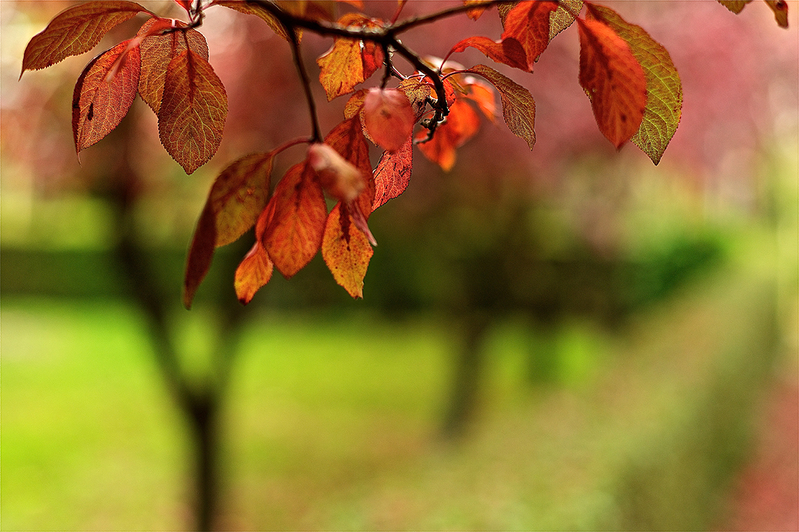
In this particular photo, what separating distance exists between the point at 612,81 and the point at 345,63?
0.24 meters

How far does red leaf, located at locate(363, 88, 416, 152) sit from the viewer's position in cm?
42

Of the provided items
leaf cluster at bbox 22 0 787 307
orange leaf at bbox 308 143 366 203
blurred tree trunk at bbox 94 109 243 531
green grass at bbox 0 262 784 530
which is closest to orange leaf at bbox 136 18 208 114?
leaf cluster at bbox 22 0 787 307

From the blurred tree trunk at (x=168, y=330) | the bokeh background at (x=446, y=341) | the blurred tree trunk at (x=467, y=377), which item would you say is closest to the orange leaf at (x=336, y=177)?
the bokeh background at (x=446, y=341)

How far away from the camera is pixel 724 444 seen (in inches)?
203

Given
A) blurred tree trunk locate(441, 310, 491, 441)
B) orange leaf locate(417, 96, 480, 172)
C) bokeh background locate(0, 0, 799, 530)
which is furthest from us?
blurred tree trunk locate(441, 310, 491, 441)

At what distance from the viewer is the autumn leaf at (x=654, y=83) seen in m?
0.48

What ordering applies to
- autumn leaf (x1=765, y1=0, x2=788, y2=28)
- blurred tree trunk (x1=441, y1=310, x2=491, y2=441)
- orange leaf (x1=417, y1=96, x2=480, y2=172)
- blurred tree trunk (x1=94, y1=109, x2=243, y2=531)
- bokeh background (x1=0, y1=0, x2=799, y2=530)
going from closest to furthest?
autumn leaf (x1=765, y1=0, x2=788, y2=28) < orange leaf (x1=417, y1=96, x2=480, y2=172) < bokeh background (x1=0, y1=0, x2=799, y2=530) < blurred tree trunk (x1=94, y1=109, x2=243, y2=531) < blurred tree trunk (x1=441, y1=310, x2=491, y2=441)

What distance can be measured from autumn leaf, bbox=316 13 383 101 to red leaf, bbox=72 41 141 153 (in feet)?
0.54

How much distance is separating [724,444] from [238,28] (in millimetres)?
4970

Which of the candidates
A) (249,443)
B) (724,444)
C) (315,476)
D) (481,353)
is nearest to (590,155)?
(481,353)

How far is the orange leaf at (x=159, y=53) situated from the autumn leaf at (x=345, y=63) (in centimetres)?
11

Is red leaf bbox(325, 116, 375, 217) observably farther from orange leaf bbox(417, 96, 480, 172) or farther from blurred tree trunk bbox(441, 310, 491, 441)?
blurred tree trunk bbox(441, 310, 491, 441)

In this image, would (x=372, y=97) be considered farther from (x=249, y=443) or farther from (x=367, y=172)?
(x=249, y=443)

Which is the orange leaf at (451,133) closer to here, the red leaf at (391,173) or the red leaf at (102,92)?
the red leaf at (391,173)
